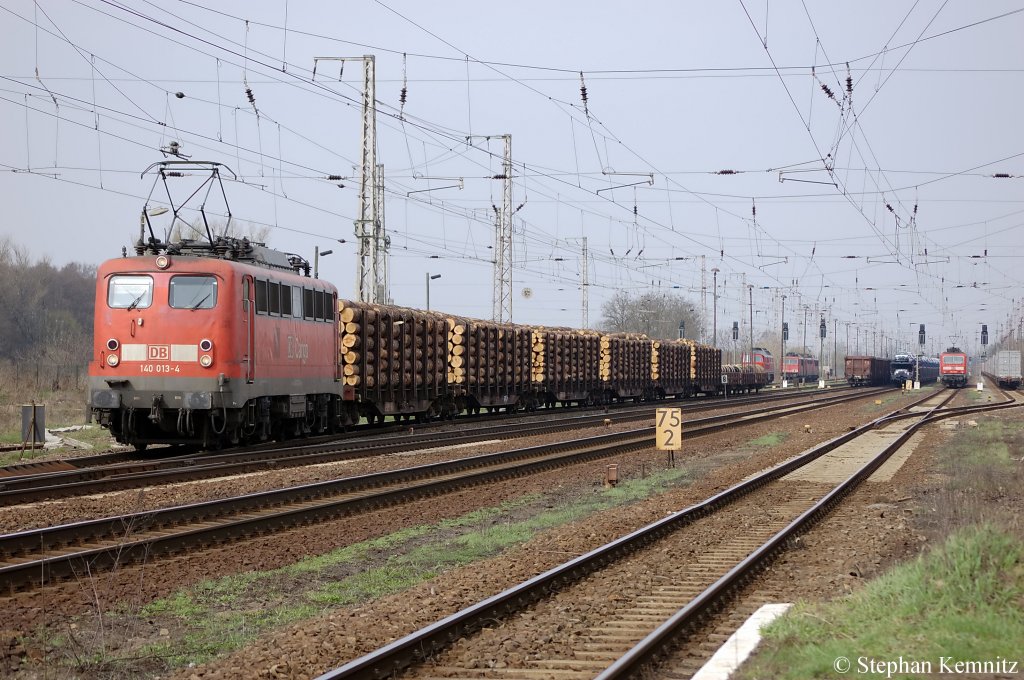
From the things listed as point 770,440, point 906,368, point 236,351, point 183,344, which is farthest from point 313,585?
point 906,368

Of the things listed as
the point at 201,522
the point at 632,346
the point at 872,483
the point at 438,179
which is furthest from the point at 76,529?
the point at 632,346

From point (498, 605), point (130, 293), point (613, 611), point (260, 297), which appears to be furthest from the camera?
point (260, 297)

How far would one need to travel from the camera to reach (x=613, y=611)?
8.48 metres

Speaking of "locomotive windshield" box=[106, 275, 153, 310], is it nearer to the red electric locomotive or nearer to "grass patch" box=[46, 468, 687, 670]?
the red electric locomotive

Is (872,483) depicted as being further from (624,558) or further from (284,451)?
(284,451)

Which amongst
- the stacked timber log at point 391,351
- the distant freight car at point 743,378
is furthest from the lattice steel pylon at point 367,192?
the distant freight car at point 743,378

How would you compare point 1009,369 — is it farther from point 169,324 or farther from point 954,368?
point 169,324

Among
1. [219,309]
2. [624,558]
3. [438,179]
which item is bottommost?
[624,558]

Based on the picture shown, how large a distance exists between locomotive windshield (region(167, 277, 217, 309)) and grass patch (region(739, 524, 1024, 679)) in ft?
44.8

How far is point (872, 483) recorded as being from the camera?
1812 centimetres

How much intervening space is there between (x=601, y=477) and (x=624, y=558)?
7.97 m

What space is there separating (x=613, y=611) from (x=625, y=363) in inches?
1664

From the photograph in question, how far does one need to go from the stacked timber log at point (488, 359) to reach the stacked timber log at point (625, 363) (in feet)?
27.8

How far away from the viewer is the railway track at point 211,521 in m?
9.64
